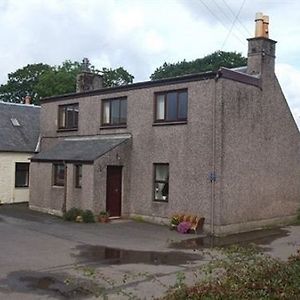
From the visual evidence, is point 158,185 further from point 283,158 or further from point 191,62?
point 191,62

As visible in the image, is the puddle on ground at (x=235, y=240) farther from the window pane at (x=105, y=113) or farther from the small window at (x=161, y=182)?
the window pane at (x=105, y=113)

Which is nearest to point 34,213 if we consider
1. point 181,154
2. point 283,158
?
point 181,154

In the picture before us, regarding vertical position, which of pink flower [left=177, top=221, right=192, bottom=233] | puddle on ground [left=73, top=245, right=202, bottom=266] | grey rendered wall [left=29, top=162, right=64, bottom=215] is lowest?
puddle on ground [left=73, top=245, right=202, bottom=266]

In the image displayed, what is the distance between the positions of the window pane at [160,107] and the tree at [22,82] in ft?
150

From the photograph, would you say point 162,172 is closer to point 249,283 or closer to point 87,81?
point 87,81

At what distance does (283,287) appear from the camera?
6879mm

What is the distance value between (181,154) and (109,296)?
1118cm

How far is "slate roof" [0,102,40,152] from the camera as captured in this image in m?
27.4

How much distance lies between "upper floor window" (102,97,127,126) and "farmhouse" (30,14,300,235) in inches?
2.0

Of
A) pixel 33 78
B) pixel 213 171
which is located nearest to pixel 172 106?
pixel 213 171

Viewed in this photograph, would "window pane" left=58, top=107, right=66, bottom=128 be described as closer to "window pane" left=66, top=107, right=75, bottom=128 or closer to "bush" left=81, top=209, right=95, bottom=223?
"window pane" left=66, top=107, right=75, bottom=128

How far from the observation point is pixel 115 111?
22.9 metres

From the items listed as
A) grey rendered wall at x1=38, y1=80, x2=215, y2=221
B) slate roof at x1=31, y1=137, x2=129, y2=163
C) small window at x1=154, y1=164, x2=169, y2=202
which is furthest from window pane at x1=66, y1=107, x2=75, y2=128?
small window at x1=154, y1=164, x2=169, y2=202

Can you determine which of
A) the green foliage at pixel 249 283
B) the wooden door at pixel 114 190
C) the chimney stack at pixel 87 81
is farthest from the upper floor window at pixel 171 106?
the green foliage at pixel 249 283
